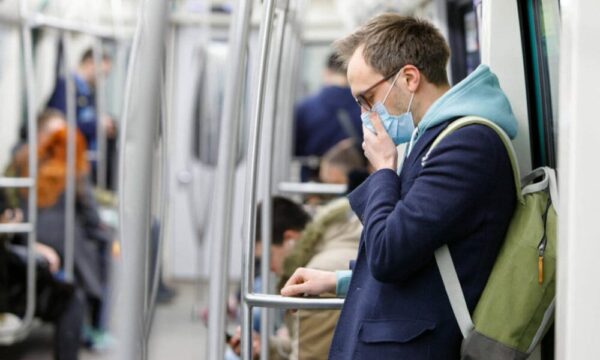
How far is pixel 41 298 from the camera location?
6.32 metres

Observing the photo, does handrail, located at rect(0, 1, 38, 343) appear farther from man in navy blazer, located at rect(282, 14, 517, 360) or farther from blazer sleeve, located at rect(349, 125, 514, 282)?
blazer sleeve, located at rect(349, 125, 514, 282)

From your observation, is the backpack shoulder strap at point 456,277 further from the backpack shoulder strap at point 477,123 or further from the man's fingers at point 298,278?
the man's fingers at point 298,278

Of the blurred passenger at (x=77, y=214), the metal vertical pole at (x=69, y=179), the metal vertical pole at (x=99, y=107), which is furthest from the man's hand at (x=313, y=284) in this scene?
the metal vertical pole at (x=99, y=107)

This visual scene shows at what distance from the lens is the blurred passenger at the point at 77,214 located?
701 centimetres

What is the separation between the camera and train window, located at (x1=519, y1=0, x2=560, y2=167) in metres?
2.45

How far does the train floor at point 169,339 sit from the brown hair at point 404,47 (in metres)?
4.40

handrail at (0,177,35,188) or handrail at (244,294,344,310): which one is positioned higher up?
handrail at (0,177,35,188)

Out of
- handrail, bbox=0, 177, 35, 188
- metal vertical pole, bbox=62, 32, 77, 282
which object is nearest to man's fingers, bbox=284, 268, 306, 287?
handrail, bbox=0, 177, 35, 188

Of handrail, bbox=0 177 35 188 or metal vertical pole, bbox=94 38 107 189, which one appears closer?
handrail, bbox=0 177 35 188

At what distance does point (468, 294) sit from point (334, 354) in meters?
0.33

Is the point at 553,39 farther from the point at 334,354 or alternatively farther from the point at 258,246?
the point at 258,246

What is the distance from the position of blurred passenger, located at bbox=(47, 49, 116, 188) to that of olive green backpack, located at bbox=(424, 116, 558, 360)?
6179mm

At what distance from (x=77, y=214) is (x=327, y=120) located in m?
1.82

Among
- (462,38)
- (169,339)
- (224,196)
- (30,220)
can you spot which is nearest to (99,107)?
(169,339)
